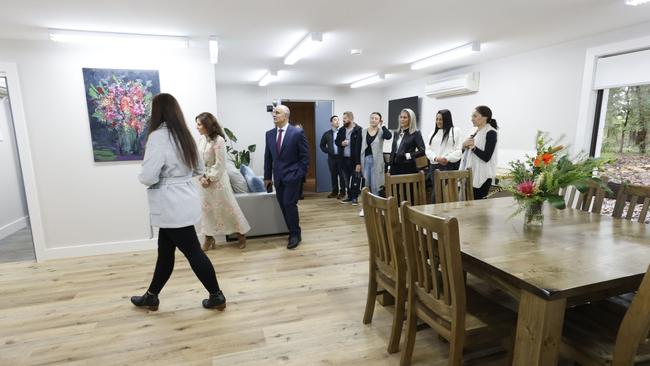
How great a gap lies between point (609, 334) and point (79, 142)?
14.0 feet

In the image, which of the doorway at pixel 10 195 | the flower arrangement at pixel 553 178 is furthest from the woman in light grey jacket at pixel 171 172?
the doorway at pixel 10 195

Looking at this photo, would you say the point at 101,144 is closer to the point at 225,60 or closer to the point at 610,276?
the point at 225,60

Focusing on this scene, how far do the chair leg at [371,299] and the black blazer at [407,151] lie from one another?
2122 mm

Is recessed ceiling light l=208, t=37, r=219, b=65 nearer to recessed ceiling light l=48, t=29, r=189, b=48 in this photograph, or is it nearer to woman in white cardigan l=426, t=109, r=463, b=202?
recessed ceiling light l=48, t=29, r=189, b=48

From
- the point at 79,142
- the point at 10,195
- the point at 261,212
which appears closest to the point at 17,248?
the point at 10,195

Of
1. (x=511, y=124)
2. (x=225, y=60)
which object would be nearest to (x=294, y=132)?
(x=225, y=60)

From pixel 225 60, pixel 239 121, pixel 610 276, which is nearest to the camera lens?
pixel 610 276

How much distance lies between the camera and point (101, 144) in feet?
11.0

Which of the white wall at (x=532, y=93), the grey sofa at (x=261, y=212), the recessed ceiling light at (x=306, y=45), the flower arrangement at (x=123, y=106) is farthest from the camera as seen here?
the grey sofa at (x=261, y=212)

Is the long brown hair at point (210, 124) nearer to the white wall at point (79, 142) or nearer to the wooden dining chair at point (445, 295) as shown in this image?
the white wall at point (79, 142)

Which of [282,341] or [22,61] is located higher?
[22,61]

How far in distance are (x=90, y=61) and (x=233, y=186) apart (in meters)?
1.85

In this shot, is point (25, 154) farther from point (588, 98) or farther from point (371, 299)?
point (588, 98)

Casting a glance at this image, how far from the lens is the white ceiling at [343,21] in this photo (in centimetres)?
248
